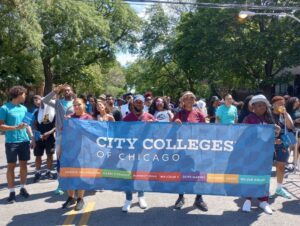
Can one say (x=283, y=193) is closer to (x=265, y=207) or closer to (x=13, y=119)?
(x=265, y=207)

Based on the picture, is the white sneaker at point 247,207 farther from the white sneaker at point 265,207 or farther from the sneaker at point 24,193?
the sneaker at point 24,193

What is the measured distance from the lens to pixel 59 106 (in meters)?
7.65

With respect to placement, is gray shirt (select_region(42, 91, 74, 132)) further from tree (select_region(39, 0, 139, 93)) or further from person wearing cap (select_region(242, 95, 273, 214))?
tree (select_region(39, 0, 139, 93))

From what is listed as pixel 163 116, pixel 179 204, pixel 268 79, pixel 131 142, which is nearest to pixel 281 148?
pixel 179 204

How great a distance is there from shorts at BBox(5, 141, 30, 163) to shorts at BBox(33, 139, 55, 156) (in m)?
1.42

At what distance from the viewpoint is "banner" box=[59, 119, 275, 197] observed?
6145 mm

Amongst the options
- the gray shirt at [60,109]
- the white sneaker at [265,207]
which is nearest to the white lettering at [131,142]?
the gray shirt at [60,109]

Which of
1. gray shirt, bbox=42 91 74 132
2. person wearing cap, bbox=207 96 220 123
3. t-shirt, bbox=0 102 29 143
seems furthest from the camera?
person wearing cap, bbox=207 96 220 123

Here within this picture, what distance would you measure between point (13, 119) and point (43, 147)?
1901 millimetres

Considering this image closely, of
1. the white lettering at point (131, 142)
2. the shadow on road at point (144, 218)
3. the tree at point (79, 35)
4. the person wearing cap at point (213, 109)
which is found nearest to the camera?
the shadow on road at point (144, 218)

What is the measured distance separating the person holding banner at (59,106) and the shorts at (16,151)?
21.7 inches

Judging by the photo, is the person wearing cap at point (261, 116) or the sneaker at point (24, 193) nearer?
the person wearing cap at point (261, 116)

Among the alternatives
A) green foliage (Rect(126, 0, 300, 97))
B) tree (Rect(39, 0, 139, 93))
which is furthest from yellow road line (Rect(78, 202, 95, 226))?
green foliage (Rect(126, 0, 300, 97))

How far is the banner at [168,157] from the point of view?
20.2 ft
